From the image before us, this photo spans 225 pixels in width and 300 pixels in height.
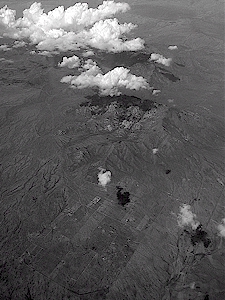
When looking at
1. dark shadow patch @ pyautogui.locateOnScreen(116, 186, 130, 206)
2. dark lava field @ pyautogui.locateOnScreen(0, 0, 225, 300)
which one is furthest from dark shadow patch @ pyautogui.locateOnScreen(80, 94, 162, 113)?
dark shadow patch @ pyautogui.locateOnScreen(116, 186, 130, 206)

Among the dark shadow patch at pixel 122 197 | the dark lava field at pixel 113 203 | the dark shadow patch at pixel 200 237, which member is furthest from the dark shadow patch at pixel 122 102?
the dark shadow patch at pixel 200 237

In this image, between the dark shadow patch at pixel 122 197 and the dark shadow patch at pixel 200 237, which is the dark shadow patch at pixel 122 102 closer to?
the dark shadow patch at pixel 122 197

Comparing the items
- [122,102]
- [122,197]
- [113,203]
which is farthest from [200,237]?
[122,102]

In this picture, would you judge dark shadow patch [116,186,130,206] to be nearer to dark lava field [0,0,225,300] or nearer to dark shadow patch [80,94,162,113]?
dark lava field [0,0,225,300]

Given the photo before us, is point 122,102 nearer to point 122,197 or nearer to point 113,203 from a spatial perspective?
point 122,197

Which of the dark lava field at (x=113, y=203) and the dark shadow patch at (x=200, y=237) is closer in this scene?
the dark lava field at (x=113, y=203)
